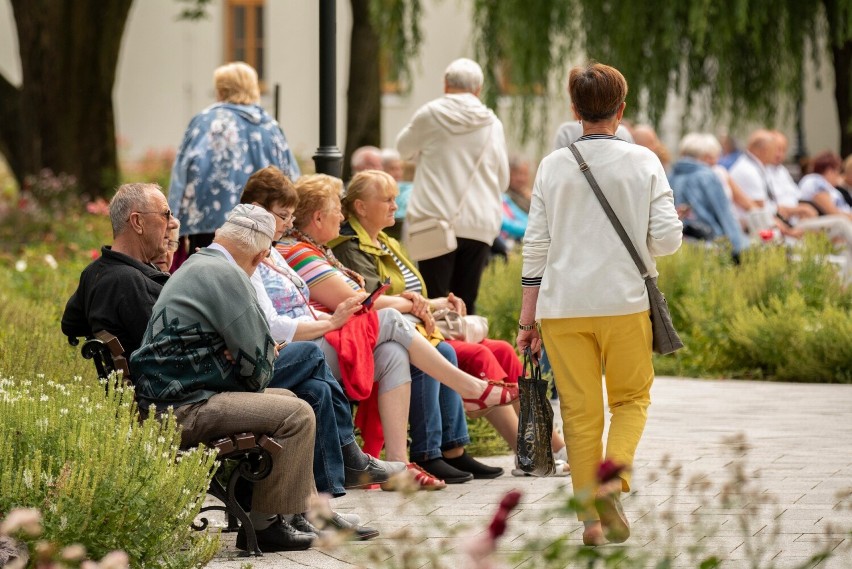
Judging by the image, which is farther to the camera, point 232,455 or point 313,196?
point 313,196

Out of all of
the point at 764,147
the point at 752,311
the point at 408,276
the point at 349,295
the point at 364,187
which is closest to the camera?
the point at 349,295

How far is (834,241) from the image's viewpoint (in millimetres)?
14133

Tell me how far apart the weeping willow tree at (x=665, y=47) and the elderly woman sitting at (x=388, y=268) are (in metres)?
10.1

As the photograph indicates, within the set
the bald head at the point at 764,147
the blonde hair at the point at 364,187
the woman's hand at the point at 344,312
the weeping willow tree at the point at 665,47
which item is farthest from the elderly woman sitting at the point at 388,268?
the weeping willow tree at the point at 665,47

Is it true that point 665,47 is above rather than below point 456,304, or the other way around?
above

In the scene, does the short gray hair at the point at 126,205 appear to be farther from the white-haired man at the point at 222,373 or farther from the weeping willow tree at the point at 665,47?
the weeping willow tree at the point at 665,47

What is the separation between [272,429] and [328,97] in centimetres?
353

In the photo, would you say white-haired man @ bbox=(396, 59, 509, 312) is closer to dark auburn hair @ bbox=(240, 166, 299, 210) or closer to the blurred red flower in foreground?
dark auburn hair @ bbox=(240, 166, 299, 210)

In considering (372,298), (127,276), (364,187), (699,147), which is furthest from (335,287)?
(699,147)

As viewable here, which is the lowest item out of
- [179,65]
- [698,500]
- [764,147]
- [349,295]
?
[179,65]

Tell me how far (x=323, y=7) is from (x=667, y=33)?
919 cm

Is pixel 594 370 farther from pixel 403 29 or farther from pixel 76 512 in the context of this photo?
pixel 403 29

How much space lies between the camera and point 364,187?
752cm

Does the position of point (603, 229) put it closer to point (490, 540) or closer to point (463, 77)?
point (490, 540)
